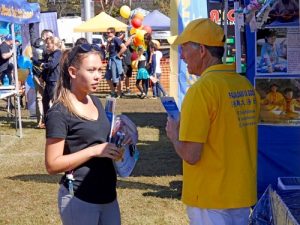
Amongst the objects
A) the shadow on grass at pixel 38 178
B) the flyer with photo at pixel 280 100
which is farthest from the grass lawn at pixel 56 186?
the flyer with photo at pixel 280 100

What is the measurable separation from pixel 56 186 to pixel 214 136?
174 inches

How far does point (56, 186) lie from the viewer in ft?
22.5

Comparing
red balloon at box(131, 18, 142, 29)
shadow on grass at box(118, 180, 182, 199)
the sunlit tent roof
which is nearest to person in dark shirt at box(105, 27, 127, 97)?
red balloon at box(131, 18, 142, 29)

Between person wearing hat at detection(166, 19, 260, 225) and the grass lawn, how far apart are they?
261 cm

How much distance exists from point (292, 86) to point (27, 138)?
659 cm

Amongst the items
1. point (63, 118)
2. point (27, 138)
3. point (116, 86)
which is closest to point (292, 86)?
point (63, 118)

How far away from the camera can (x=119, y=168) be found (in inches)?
113

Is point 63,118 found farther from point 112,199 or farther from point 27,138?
point 27,138

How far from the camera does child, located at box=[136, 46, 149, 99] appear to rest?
53.7 ft

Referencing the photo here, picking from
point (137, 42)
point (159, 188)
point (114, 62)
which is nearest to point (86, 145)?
point (159, 188)

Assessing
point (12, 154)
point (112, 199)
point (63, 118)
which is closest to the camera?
point (63, 118)

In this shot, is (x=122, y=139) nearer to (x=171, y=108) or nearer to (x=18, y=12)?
(x=171, y=108)

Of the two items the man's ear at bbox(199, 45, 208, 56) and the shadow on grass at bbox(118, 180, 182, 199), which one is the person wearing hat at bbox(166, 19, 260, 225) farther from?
the shadow on grass at bbox(118, 180, 182, 199)

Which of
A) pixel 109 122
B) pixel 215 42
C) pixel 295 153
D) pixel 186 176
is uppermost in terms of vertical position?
pixel 215 42
